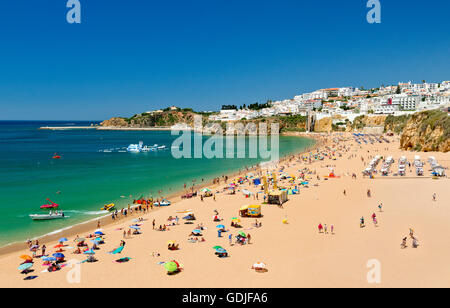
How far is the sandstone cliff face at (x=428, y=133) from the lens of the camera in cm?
3522

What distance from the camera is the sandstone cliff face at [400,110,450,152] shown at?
1387 inches

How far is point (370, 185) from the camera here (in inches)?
904

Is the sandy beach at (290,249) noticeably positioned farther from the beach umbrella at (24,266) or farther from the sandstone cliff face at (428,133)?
the sandstone cliff face at (428,133)

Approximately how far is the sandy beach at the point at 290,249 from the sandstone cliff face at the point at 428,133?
19280 mm

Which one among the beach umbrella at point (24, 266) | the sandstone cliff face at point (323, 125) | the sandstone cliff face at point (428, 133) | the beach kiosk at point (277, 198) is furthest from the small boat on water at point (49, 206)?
A: the sandstone cliff face at point (323, 125)

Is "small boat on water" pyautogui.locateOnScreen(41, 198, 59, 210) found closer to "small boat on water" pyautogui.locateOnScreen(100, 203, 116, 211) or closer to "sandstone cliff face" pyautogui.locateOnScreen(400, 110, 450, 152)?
"small boat on water" pyautogui.locateOnScreen(100, 203, 116, 211)

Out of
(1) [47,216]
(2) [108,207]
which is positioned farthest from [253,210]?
(1) [47,216]

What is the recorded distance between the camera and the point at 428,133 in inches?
1490

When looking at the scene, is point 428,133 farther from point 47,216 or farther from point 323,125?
point 323,125

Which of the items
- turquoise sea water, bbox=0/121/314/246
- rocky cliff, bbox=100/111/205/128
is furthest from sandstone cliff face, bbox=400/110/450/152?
rocky cliff, bbox=100/111/205/128

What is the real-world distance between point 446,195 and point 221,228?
48.7 feet

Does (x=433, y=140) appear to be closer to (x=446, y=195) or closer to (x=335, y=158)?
(x=335, y=158)

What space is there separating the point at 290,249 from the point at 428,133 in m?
35.5

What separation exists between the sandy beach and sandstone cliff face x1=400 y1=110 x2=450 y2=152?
19280mm
